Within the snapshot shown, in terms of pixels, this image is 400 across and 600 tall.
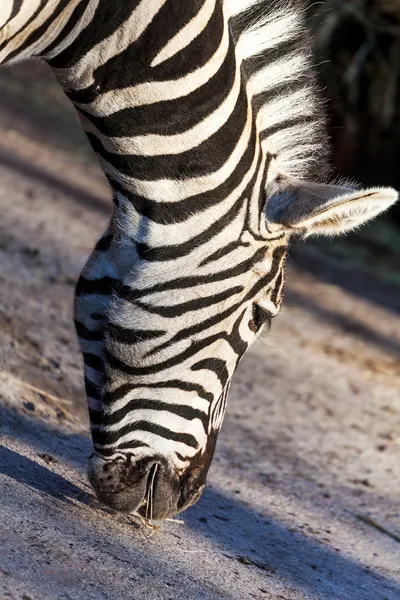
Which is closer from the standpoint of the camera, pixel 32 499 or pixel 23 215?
pixel 32 499

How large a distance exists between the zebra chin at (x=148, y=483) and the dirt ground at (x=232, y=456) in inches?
7.7

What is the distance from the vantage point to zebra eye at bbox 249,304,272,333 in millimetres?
3960

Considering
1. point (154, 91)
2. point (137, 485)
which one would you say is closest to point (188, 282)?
point (154, 91)

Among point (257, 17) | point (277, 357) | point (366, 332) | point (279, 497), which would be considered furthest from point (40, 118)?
point (257, 17)

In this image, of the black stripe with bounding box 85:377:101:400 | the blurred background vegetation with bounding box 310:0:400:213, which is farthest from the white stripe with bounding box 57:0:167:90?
the blurred background vegetation with bounding box 310:0:400:213

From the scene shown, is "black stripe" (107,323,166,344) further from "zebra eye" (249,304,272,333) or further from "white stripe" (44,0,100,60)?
"white stripe" (44,0,100,60)

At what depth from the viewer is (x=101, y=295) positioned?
3.98 m

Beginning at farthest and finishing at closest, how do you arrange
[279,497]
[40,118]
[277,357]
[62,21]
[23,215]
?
1. [40,118]
2. [23,215]
3. [277,357]
4. [279,497]
5. [62,21]

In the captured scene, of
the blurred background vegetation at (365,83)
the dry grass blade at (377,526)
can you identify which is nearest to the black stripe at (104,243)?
the dry grass blade at (377,526)

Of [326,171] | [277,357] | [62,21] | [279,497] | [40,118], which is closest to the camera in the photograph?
[62,21]

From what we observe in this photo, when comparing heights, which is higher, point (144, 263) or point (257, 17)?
point (257, 17)

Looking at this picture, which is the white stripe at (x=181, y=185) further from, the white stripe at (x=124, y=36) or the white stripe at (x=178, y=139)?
the white stripe at (x=124, y=36)

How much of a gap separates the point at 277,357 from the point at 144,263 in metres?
4.61

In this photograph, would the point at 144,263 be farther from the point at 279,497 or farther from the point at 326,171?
the point at 279,497
